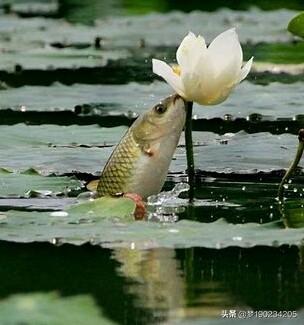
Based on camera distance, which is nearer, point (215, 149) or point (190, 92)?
point (190, 92)

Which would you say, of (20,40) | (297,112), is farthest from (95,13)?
(297,112)

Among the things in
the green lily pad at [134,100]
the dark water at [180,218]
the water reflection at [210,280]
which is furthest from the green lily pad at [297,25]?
the green lily pad at [134,100]

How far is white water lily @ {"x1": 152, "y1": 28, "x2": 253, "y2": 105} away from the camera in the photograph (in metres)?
2.19

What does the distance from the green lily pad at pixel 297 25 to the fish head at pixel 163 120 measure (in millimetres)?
266

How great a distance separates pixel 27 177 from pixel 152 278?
29.9 inches

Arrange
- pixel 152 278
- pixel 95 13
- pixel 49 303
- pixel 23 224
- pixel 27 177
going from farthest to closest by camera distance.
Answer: pixel 95 13 < pixel 27 177 < pixel 23 224 < pixel 152 278 < pixel 49 303

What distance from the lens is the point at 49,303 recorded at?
1405mm

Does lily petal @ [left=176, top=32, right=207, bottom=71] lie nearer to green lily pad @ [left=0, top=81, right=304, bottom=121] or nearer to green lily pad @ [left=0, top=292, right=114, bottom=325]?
green lily pad @ [left=0, top=292, right=114, bottom=325]

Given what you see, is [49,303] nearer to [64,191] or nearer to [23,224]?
[23,224]

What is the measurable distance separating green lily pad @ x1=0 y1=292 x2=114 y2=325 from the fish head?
0.92 m

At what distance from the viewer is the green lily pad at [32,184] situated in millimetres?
2330

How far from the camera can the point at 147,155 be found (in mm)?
2328

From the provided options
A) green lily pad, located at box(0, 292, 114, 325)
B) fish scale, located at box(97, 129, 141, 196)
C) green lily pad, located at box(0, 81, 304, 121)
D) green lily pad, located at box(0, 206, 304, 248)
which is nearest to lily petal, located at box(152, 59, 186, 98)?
fish scale, located at box(97, 129, 141, 196)

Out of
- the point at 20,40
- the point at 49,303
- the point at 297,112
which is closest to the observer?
the point at 49,303
